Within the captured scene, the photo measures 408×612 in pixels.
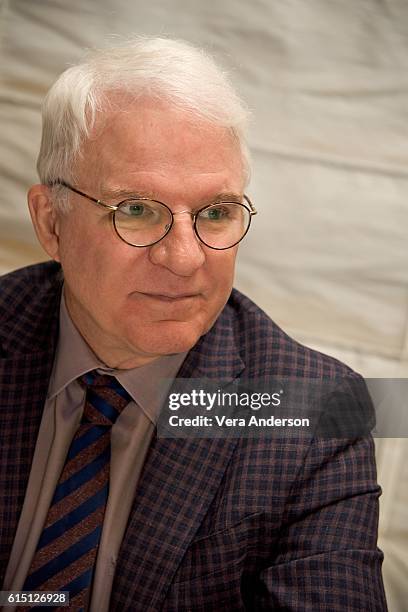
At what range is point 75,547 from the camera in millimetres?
1310

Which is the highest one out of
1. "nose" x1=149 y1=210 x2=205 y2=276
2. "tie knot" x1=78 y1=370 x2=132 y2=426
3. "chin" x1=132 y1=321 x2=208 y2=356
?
"nose" x1=149 y1=210 x2=205 y2=276

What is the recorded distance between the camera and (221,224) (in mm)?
1301

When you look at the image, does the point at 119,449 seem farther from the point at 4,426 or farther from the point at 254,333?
the point at 254,333

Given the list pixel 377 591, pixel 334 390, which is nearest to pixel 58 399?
pixel 334 390

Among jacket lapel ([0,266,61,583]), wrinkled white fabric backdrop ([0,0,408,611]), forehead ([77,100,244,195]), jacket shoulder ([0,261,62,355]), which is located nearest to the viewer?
→ forehead ([77,100,244,195])

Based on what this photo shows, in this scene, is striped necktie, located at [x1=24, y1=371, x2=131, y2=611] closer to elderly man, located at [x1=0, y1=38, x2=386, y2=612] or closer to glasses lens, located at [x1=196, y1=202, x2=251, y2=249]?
elderly man, located at [x1=0, y1=38, x2=386, y2=612]

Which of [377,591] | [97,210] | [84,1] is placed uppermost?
[84,1]

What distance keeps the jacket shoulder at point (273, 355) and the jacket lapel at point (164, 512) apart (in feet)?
0.51

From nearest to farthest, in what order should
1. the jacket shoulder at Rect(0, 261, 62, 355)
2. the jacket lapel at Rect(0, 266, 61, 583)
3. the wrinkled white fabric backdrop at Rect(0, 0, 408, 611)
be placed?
1. the jacket lapel at Rect(0, 266, 61, 583)
2. the jacket shoulder at Rect(0, 261, 62, 355)
3. the wrinkled white fabric backdrop at Rect(0, 0, 408, 611)

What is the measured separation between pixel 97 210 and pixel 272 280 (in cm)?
64

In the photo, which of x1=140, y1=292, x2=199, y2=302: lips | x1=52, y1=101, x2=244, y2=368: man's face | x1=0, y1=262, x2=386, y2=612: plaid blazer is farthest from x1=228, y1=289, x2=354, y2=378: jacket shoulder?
x1=140, y1=292, x2=199, y2=302: lips

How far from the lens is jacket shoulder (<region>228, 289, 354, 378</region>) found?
1.42 metres

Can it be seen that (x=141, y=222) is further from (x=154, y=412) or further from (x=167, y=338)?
(x=154, y=412)

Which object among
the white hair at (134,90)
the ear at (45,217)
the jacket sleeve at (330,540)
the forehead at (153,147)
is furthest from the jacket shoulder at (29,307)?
the jacket sleeve at (330,540)
